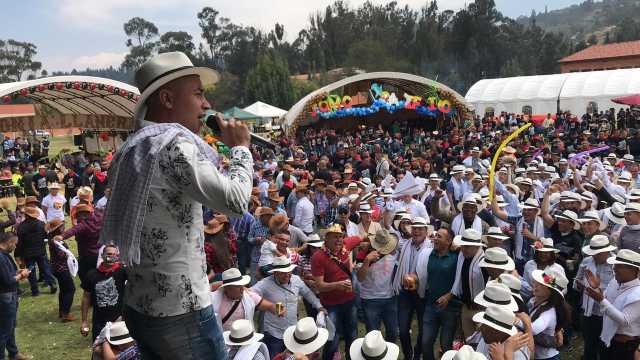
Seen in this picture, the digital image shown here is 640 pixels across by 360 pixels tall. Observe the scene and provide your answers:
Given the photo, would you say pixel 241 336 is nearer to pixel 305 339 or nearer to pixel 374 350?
pixel 305 339

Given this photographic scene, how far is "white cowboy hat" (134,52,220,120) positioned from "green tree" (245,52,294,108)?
54733 mm

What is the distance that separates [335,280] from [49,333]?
16.1 ft

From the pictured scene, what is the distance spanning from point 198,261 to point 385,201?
25.1 ft

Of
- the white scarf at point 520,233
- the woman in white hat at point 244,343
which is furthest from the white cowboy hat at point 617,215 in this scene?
the woman in white hat at point 244,343

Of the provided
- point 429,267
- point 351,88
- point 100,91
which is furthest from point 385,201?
point 351,88

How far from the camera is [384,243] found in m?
6.20

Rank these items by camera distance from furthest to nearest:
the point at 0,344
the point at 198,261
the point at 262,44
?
the point at 262,44 → the point at 0,344 → the point at 198,261

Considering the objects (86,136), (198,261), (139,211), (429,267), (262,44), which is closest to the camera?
(139,211)

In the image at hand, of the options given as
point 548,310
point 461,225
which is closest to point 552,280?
point 548,310

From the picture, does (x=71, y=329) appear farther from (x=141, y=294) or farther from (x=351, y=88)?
(x=351, y=88)

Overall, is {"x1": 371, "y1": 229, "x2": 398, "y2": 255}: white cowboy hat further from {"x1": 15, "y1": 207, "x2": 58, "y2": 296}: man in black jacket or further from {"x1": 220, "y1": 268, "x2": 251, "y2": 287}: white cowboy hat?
{"x1": 15, "y1": 207, "x2": 58, "y2": 296}: man in black jacket

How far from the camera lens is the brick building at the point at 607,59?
56.3 metres

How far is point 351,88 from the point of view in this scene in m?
27.8

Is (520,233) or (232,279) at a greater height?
(232,279)
